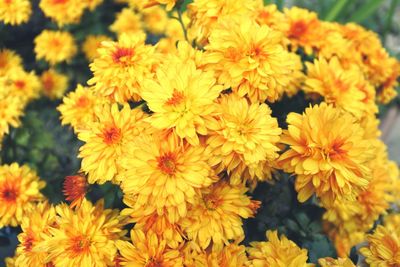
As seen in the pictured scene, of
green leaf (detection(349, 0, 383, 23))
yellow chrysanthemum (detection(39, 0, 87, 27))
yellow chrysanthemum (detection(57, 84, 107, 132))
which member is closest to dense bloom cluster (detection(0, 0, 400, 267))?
yellow chrysanthemum (detection(57, 84, 107, 132))

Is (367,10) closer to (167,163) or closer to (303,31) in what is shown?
(303,31)

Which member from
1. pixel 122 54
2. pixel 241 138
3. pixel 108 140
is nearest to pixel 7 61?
pixel 122 54

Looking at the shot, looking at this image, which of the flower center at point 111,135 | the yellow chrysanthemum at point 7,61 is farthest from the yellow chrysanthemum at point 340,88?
the yellow chrysanthemum at point 7,61

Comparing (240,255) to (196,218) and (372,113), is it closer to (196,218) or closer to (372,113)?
(196,218)

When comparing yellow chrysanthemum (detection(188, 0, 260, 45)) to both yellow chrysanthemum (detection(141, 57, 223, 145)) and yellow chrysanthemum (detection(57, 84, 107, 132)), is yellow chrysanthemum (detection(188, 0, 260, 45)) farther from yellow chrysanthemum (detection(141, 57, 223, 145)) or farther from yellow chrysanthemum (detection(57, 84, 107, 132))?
yellow chrysanthemum (detection(57, 84, 107, 132))

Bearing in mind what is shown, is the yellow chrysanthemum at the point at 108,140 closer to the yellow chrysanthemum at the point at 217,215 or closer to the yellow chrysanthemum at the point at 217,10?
the yellow chrysanthemum at the point at 217,215

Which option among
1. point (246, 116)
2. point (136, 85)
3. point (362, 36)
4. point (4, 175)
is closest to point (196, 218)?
point (246, 116)
